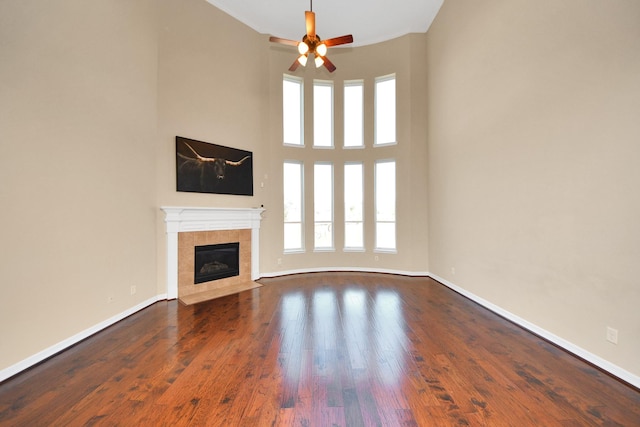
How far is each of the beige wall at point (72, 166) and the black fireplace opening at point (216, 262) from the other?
75 cm

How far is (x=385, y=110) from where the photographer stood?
5.93 meters

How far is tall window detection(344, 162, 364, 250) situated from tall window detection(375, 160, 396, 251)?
0.37 m

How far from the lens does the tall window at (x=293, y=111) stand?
19.5ft

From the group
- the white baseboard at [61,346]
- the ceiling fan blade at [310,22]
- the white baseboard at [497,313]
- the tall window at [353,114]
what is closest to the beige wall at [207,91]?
the white baseboard at [61,346]

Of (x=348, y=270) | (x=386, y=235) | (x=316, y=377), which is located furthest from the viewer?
(x=348, y=270)

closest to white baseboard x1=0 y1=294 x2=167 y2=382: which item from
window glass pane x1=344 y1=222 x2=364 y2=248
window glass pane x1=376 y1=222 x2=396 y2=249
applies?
window glass pane x1=344 y1=222 x2=364 y2=248

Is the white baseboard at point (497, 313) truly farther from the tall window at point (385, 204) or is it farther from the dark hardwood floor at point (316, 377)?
the tall window at point (385, 204)

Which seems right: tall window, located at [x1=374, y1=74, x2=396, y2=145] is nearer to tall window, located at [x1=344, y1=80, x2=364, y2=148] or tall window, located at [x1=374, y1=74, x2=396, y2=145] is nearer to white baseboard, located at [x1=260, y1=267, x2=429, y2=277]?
tall window, located at [x1=344, y1=80, x2=364, y2=148]

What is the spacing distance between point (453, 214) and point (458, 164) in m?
0.86

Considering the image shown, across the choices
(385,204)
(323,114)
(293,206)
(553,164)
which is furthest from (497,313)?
(323,114)

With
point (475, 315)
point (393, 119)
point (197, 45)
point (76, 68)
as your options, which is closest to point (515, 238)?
point (475, 315)

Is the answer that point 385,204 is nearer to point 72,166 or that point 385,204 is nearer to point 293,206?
point 293,206

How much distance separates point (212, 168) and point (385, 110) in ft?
13.0

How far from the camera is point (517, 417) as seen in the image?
1.69 meters
